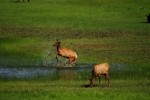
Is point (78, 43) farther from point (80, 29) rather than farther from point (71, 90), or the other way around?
point (71, 90)

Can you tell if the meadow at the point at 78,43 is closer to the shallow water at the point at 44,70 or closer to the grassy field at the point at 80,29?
the grassy field at the point at 80,29

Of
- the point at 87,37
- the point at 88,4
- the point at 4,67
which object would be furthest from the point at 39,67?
the point at 88,4

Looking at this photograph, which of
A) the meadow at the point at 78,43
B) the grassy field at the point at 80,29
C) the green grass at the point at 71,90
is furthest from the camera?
the grassy field at the point at 80,29

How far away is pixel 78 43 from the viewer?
111 feet

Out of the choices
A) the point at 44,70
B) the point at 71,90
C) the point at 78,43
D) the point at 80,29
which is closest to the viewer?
the point at 71,90

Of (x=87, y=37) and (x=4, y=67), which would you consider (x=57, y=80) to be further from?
(x=87, y=37)

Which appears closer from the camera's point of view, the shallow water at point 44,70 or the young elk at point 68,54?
the shallow water at point 44,70

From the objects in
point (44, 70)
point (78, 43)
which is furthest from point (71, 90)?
point (78, 43)

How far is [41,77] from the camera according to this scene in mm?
23172

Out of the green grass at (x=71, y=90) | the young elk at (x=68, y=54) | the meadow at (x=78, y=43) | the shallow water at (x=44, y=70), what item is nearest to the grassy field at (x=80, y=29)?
the meadow at (x=78, y=43)

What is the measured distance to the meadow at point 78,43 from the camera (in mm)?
19641

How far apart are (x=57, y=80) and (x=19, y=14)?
88.5 ft

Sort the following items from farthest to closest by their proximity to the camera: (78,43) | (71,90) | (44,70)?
(78,43)
(44,70)
(71,90)

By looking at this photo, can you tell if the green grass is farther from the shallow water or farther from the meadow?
the shallow water
